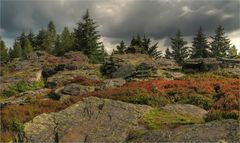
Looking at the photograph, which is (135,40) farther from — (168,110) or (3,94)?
(168,110)

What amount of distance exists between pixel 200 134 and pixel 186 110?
17.3 ft

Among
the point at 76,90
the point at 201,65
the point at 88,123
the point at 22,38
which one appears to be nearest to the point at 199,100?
the point at 88,123

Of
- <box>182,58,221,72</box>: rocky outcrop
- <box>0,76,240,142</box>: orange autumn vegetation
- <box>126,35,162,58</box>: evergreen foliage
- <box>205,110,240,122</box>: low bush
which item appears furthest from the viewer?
<box>126,35,162,58</box>: evergreen foliage

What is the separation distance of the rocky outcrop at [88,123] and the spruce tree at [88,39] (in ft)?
186

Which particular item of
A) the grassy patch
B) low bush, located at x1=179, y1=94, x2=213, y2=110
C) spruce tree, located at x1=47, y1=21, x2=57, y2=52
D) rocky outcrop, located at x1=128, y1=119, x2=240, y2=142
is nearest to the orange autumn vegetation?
low bush, located at x1=179, y1=94, x2=213, y2=110

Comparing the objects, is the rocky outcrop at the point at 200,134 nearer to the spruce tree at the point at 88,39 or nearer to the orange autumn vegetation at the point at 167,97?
the orange autumn vegetation at the point at 167,97

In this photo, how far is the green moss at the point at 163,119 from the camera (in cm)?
1529

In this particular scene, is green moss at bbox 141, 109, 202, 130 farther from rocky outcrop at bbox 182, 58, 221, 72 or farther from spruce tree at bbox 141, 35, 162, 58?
spruce tree at bbox 141, 35, 162, 58

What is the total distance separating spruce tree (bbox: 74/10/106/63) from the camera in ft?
250

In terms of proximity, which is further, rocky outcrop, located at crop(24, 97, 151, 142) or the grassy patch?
the grassy patch

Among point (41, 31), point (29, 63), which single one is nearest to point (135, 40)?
point (29, 63)

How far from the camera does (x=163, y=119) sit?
1605 cm

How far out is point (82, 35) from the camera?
7869 cm

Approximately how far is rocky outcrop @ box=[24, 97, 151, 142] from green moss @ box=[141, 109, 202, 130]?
45 cm
